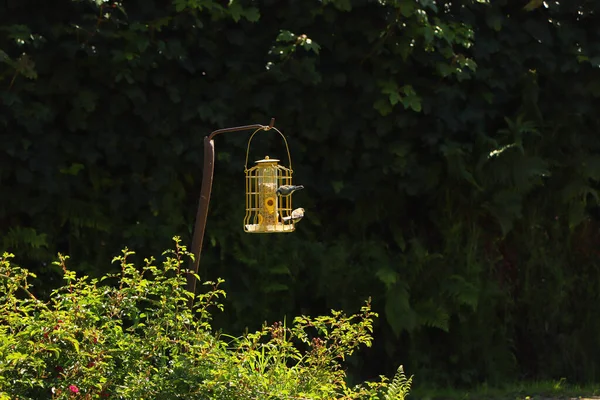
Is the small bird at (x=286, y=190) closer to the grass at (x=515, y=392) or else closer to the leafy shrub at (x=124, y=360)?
the leafy shrub at (x=124, y=360)

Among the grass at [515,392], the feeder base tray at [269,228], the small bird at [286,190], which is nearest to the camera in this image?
the small bird at [286,190]

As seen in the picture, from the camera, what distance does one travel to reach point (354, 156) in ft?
23.2

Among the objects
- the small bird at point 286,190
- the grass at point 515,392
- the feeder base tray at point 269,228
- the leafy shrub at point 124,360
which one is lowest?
the leafy shrub at point 124,360

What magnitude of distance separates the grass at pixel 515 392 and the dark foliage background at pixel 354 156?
0.24 metres

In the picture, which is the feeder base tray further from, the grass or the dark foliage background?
the grass

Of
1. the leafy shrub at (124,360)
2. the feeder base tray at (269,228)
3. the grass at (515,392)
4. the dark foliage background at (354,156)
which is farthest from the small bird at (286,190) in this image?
the grass at (515,392)

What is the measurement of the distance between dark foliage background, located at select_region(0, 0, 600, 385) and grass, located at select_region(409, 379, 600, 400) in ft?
0.78

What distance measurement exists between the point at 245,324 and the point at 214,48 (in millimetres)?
1877

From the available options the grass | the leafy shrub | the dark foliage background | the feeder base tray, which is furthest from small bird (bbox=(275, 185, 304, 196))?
the grass

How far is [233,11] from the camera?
6.45 meters

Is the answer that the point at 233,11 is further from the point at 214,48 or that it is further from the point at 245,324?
the point at 245,324

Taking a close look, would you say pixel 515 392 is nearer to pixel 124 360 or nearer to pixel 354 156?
pixel 354 156

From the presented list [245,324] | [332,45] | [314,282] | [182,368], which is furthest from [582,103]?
[182,368]

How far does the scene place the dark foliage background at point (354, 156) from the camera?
250 inches
